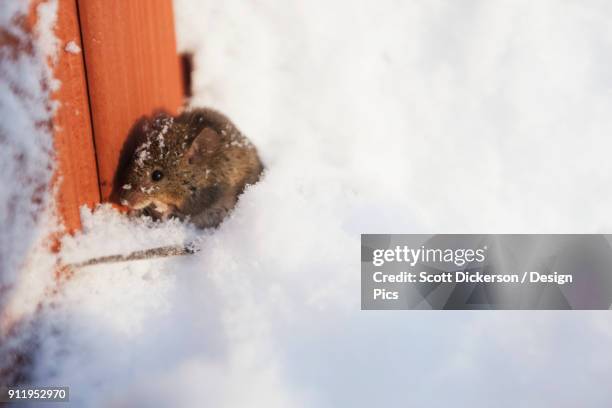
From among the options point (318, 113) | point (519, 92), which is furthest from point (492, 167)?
point (318, 113)

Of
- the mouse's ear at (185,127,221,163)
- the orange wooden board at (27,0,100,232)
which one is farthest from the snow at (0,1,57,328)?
the mouse's ear at (185,127,221,163)

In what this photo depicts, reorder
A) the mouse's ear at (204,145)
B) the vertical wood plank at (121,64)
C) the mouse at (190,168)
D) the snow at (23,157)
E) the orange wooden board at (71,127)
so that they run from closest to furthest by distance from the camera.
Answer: the snow at (23,157), the orange wooden board at (71,127), the vertical wood plank at (121,64), the mouse at (190,168), the mouse's ear at (204,145)

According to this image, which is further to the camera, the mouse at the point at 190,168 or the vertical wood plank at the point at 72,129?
the mouse at the point at 190,168

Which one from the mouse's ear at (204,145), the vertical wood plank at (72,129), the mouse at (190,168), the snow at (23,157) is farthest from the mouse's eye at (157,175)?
the snow at (23,157)

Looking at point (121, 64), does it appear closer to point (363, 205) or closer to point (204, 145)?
point (204, 145)

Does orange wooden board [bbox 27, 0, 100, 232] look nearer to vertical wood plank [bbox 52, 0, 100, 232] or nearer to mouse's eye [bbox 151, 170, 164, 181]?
vertical wood plank [bbox 52, 0, 100, 232]

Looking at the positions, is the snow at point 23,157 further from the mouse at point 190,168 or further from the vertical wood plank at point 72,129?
the mouse at point 190,168
